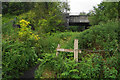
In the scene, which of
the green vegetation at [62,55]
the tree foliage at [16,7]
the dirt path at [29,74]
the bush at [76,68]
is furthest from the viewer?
the tree foliage at [16,7]

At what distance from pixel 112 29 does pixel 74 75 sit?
2990mm

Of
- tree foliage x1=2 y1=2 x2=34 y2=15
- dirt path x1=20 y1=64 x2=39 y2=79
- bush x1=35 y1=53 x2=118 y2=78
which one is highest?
tree foliage x1=2 y1=2 x2=34 y2=15

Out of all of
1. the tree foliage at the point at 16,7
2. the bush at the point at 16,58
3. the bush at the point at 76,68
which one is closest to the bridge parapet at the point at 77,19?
the tree foliage at the point at 16,7

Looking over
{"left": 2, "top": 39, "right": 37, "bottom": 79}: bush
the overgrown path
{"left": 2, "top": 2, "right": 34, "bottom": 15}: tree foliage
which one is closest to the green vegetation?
{"left": 2, "top": 39, "right": 37, "bottom": 79}: bush

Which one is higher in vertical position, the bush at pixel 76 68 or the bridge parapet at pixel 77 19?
the bridge parapet at pixel 77 19

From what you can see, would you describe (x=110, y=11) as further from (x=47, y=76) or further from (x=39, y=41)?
(x=47, y=76)

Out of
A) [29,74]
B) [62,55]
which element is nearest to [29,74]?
[29,74]

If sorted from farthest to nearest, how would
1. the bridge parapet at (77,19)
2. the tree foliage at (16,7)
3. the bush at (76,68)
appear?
the bridge parapet at (77,19)
the tree foliage at (16,7)
the bush at (76,68)

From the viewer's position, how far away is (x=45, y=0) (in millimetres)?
8977

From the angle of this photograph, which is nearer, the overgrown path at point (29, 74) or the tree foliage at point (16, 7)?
the overgrown path at point (29, 74)

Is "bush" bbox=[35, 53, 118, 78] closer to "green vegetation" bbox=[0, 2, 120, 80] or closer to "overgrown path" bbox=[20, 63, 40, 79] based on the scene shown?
"green vegetation" bbox=[0, 2, 120, 80]

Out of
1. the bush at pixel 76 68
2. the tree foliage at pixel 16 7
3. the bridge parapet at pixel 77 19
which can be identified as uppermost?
the tree foliage at pixel 16 7

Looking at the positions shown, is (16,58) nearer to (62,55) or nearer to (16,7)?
(62,55)

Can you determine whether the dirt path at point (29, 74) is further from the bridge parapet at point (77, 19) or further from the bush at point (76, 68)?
the bridge parapet at point (77, 19)
